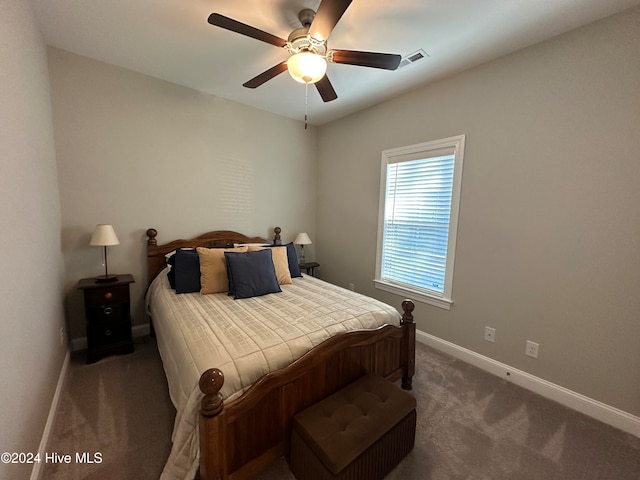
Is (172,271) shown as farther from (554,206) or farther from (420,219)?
(554,206)

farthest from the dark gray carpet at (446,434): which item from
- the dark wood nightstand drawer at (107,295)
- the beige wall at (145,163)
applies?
the beige wall at (145,163)

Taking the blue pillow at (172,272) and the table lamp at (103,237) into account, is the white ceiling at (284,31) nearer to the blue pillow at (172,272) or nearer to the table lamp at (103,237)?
the table lamp at (103,237)

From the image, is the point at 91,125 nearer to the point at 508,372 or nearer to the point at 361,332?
the point at 361,332

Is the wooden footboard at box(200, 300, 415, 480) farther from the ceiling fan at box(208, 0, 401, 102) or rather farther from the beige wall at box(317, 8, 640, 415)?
the ceiling fan at box(208, 0, 401, 102)

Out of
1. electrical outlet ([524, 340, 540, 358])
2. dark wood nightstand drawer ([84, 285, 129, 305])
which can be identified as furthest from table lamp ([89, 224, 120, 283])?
electrical outlet ([524, 340, 540, 358])

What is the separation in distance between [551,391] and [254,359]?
2313 mm

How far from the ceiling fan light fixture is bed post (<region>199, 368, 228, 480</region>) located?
1.79 meters

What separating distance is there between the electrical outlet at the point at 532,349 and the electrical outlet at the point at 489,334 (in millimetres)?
236

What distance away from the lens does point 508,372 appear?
7.37ft

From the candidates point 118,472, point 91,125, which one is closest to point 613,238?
point 118,472

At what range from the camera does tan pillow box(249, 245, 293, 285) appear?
275cm

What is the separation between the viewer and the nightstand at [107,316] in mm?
2332

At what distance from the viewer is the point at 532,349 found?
2.13m

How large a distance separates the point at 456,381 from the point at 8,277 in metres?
2.96
